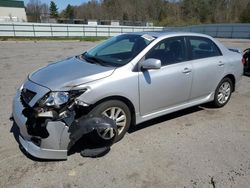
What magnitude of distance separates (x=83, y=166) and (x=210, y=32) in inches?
1496

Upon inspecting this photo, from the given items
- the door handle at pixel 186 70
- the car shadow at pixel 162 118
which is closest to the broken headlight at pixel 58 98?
the car shadow at pixel 162 118

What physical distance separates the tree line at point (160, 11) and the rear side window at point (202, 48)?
47417 millimetres

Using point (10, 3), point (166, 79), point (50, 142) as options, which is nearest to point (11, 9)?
point (10, 3)

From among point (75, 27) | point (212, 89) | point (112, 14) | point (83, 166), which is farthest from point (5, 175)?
point (112, 14)

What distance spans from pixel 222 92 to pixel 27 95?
12.3 feet

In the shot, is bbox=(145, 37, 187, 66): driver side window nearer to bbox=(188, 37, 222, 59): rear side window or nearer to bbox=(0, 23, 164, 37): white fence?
bbox=(188, 37, 222, 59): rear side window

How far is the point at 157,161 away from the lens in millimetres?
3158

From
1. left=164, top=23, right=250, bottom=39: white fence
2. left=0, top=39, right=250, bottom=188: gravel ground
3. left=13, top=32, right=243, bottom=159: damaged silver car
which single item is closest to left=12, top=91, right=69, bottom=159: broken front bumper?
left=13, top=32, right=243, bottom=159: damaged silver car

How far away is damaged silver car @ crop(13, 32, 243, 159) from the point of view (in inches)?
117

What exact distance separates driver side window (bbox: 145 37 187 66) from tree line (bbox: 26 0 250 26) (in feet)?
158

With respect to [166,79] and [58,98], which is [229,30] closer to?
[166,79]

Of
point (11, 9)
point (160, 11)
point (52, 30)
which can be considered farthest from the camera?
point (160, 11)

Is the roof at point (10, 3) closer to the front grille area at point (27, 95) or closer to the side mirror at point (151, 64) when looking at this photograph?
the front grille area at point (27, 95)

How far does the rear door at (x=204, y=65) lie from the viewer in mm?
4309
